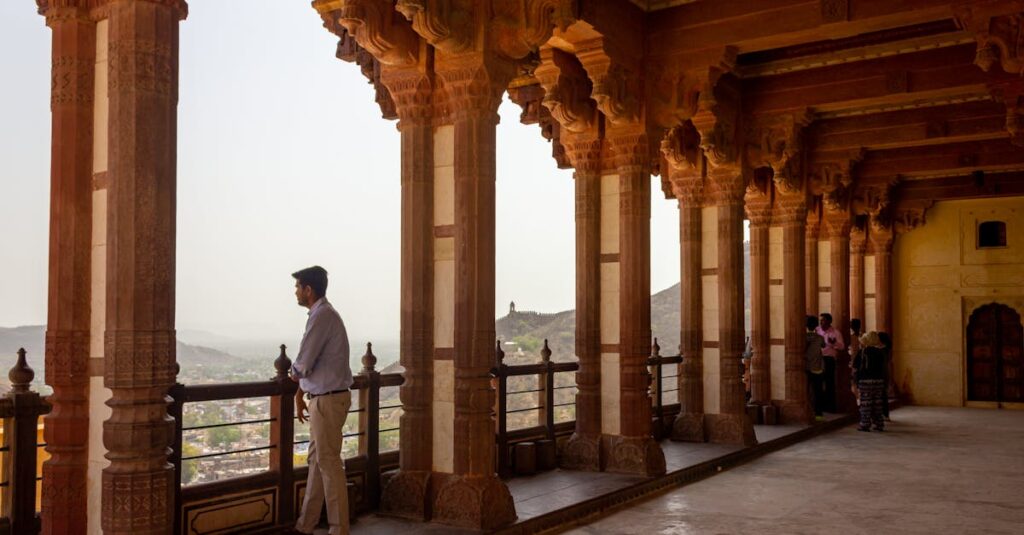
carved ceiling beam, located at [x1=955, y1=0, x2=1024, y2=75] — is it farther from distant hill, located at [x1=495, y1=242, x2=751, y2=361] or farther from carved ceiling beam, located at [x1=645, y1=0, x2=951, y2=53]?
distant hill, located at [x1=495, y1=242, x2=751, y2=361]

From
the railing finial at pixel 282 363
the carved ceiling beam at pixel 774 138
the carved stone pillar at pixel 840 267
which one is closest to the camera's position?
the railing finial at pixel 282 363

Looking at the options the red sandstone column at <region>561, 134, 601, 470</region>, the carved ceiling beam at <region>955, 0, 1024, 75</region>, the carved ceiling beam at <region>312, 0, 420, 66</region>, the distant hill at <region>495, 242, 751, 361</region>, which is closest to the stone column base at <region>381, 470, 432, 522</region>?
the red sandstone column at <region>561, 134, 601, 470</region>

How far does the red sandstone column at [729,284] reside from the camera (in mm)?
12227

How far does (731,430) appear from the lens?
39.3 feet

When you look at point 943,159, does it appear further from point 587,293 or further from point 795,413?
point 587,293

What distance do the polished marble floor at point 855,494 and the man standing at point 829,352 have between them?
2.59 m

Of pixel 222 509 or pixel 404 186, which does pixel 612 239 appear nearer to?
pixel 404 186

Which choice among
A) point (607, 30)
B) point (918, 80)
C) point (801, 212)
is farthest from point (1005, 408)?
point (607, 30)

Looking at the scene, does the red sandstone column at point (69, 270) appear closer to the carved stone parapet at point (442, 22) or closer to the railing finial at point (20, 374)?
the railing finial at point (20, 374)

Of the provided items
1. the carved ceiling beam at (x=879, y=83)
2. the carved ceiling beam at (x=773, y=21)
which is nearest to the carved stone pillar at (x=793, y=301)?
the carved ceiling beam at (x=879, y=83)

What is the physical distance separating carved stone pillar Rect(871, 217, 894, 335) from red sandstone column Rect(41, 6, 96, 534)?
60.3ft

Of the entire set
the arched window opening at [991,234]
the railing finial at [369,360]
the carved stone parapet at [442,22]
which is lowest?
the railing finial at [369,360]

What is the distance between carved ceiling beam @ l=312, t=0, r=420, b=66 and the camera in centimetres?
706

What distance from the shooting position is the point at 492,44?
24.5 feet
